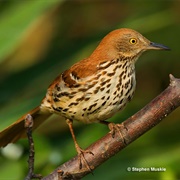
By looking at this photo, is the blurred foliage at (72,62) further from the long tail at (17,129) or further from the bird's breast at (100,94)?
the bird's breast at (100,94)

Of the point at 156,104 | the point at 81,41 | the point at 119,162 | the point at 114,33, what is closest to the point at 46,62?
the point at 81,41

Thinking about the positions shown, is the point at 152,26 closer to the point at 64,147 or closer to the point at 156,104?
the point at 64,147

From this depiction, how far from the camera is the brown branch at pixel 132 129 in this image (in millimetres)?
3768

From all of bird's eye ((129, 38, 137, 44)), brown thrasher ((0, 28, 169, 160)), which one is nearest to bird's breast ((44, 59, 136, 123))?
brown thrasher ((0, 28, 169, 160))

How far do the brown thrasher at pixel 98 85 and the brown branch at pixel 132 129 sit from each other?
0.27m

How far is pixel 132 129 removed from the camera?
3893 millimetres

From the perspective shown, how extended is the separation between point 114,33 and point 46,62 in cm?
186

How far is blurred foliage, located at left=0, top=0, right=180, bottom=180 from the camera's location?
5.43 metres

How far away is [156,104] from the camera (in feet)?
12.5

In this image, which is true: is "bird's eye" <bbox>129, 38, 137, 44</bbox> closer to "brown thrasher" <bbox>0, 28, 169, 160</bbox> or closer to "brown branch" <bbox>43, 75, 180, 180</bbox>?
"brown thrasher" <bbox>0, 28, 169, 160</bbox>

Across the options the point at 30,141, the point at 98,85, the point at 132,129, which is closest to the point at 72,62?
the point at 98,85

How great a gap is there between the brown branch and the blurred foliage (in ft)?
2.51

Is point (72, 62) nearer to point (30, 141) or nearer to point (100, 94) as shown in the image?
point (100, 94)

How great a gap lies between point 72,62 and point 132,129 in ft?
7.97
